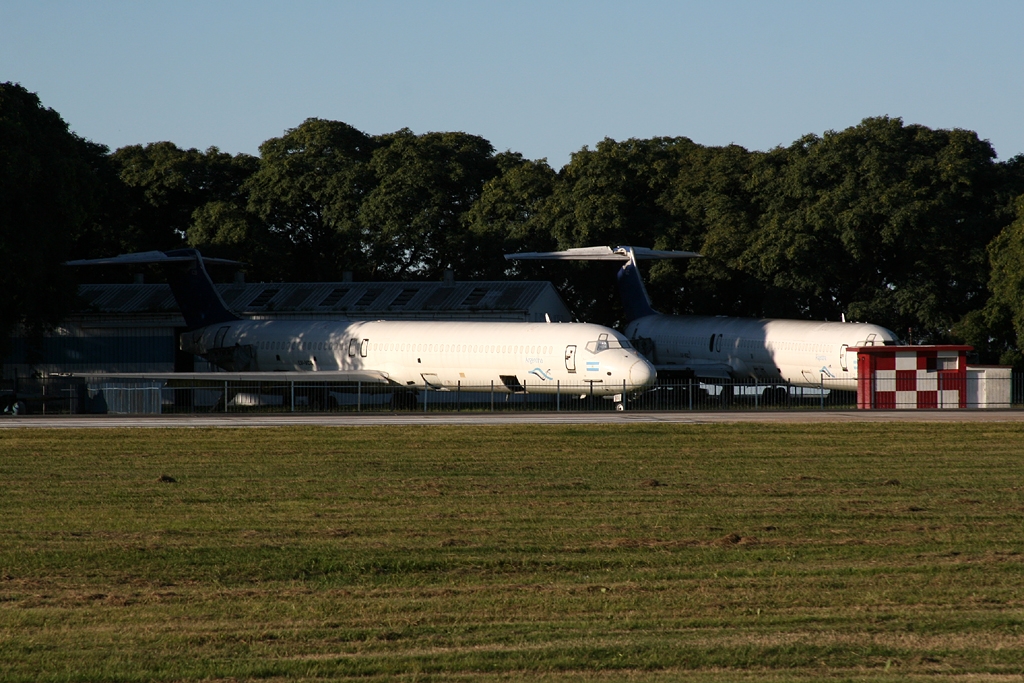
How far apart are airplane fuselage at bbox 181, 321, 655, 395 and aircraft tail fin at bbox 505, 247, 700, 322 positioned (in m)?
10.8

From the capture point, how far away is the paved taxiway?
110ft

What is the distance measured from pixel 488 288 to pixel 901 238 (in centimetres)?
1915

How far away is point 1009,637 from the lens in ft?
31.8

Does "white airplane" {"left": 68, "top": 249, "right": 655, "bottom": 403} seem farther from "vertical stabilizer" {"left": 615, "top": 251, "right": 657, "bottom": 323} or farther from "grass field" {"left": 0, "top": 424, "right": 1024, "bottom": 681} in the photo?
"grass field" {"left": 0, "top": 424, "right": 1024, "bottom": 681}

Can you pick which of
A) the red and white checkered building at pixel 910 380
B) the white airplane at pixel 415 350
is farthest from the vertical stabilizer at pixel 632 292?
the red and white checkered building at pixel 910 380

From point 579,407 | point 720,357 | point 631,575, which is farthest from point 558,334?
point 631,575

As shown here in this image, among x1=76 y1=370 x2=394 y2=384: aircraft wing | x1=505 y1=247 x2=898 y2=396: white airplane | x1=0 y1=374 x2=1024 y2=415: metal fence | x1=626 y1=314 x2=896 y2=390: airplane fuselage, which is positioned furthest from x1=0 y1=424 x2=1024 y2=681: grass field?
x1=505 y1=247 x2=898 y2=396: white airplane

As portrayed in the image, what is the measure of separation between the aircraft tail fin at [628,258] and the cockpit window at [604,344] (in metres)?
16.0

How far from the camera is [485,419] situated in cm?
3547

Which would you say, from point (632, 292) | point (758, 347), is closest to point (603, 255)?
point (632, 292)

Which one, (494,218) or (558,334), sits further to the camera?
(494,218)

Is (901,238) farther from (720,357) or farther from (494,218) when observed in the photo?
(494,218)

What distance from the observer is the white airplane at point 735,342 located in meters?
45.4

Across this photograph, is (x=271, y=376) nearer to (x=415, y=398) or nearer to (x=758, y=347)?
(x=415, y=398)
